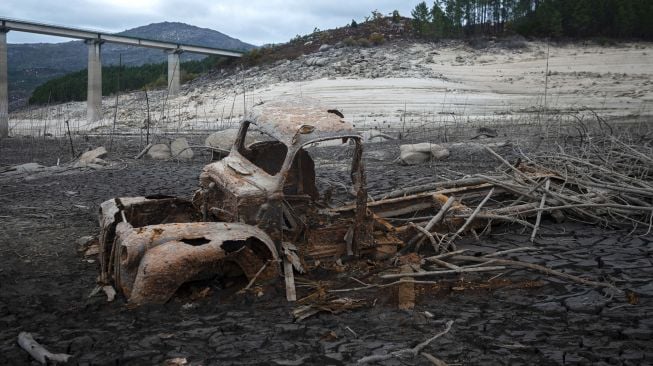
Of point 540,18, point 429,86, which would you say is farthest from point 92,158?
point 540,18

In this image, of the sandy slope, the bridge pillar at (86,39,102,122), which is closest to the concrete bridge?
the bridge pillar at (86,39,102,122)

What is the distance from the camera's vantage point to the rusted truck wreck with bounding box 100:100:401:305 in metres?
3.95

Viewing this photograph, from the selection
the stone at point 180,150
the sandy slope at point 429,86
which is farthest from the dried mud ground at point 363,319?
the sandy slope at point 429,86

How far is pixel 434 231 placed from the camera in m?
5.68

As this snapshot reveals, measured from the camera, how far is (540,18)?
107ft

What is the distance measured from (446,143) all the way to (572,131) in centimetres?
395

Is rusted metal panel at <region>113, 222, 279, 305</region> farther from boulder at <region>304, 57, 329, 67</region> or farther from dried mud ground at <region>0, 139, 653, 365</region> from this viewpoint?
boulder at <region>304, 57, 329, 67</region>

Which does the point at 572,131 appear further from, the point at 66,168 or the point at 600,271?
the point at 66,168

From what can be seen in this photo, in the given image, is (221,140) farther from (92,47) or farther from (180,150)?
(92,47)

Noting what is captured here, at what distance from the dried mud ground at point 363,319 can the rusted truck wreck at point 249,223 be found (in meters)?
0.27

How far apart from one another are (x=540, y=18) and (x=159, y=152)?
27.5 meters

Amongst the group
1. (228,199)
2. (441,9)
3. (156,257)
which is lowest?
(156,257)

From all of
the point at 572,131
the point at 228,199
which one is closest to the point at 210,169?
the point at 228,199

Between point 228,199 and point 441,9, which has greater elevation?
point 441,9
